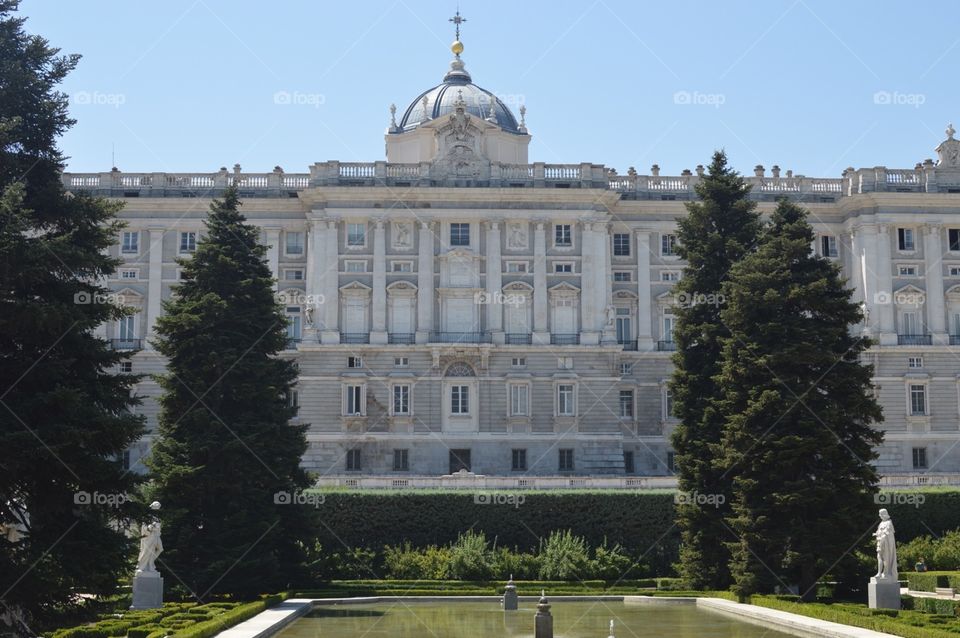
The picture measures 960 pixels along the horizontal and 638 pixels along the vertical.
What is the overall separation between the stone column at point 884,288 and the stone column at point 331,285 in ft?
94.0

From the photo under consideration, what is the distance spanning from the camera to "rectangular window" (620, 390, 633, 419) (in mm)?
62000

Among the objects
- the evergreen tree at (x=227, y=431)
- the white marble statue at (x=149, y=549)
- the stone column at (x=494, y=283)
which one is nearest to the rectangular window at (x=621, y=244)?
the stone column at (x=494, y=283)

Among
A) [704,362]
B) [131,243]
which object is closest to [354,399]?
[131,243]

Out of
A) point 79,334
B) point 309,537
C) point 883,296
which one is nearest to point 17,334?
point 79,334

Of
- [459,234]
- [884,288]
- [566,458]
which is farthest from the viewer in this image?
[884,288]

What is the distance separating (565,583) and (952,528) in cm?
1512

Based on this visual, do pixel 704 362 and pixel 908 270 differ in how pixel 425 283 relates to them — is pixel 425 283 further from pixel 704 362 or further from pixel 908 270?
pixel 908 270

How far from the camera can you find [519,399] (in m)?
Result: 60.0

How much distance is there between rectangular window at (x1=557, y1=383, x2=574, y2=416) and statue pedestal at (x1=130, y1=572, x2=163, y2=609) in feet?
105

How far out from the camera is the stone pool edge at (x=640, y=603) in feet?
85.1

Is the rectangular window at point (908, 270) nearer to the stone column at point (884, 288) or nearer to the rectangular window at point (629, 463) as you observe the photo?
the stone column at point (884, 288)

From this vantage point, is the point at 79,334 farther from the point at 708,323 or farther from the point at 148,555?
the point at 708,323

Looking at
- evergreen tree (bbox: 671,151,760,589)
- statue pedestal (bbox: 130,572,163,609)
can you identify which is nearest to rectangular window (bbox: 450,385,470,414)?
evergreen tree (bbox: 671,151,760,589)

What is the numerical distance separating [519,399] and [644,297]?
9774 millimetres
